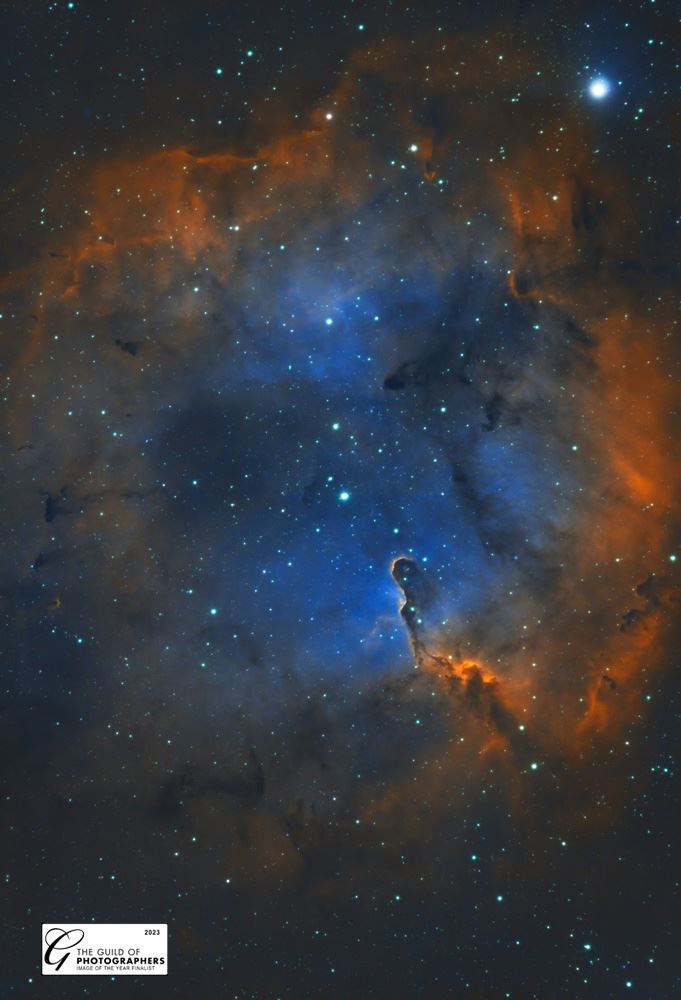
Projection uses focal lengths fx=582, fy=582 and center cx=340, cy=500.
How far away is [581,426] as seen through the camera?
637cm

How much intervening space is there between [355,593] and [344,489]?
1.16 m

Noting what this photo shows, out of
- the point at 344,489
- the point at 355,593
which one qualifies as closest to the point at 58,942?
the point at 355,593

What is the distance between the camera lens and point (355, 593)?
645 cm

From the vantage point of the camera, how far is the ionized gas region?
615 centimetres

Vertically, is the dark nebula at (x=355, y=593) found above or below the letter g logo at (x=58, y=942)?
above

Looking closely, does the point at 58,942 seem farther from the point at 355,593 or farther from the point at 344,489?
the point at 344,489

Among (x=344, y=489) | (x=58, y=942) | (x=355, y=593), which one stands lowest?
(x=58, y=942)

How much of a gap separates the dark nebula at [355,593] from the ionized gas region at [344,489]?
0.03 m

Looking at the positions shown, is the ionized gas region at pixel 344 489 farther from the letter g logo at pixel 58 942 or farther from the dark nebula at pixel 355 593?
the letter g logo at pixel 58 942

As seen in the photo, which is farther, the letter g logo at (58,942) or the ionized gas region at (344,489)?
the letter g logo at (58,942)

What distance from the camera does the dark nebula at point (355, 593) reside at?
6195mm

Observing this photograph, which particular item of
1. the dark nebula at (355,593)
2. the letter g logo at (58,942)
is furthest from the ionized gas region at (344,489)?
the letter g logo at (58,942)

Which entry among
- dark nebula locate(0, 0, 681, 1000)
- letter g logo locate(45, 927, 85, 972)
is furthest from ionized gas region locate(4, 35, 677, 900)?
letter g logo locate(45, 927, 85, 972)

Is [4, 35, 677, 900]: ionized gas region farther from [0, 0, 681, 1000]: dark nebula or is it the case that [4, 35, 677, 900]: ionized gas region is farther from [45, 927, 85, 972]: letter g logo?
[45, 927, 85, 972]: letter g logo
